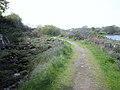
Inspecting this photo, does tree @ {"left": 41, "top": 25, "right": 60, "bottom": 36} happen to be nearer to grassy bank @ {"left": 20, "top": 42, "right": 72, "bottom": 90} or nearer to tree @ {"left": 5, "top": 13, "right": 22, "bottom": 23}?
tree @ {"left": 5, "top": 13, "right": 22, "bottom": 23}

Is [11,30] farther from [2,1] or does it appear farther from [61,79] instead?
[61,79]

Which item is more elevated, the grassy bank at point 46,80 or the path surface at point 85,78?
the grassy bank at point 46,80

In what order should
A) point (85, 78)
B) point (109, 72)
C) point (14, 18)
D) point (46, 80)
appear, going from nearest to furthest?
point (46, 80)
point (85, 78)
point (109, 72)
point (14, 18)

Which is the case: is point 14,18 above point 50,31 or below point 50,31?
above

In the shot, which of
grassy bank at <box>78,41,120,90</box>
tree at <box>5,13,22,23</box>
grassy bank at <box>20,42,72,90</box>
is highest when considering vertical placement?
tree at <box>5,13,22,23</box>

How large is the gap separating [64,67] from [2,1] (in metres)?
43.4

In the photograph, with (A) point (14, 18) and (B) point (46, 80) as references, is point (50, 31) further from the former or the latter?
(B) point (46, 80)

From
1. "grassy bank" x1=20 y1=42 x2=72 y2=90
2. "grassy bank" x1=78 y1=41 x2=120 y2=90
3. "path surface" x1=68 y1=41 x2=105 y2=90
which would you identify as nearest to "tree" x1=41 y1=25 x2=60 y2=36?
"grassy bank" x1=78 y1=41 x2=120 y2=90

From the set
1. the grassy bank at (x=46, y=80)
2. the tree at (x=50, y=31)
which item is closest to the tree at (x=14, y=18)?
the tree at (x=50, y=31)

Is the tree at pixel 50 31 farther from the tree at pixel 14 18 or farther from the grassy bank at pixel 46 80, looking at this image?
the grassy bank at pixel 46 80

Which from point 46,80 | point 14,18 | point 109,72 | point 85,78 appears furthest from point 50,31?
point 46,80

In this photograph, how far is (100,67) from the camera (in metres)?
20.9

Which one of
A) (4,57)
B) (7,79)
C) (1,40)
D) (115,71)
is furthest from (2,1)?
(115,71)

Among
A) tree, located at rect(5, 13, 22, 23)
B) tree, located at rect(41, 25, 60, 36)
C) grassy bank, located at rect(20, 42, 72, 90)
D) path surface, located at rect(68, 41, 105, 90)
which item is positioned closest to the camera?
path surface, located at rect(68, 41, 105, 90)
